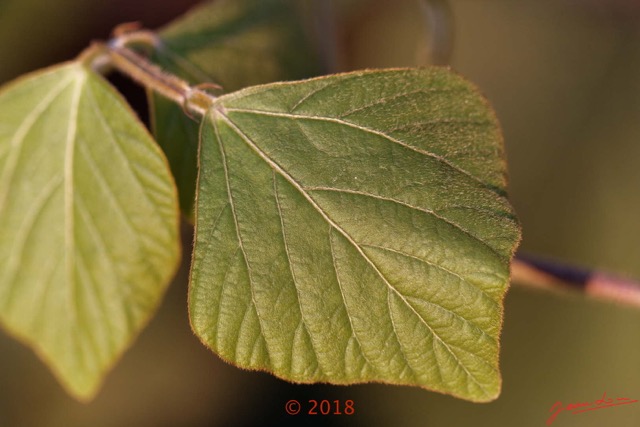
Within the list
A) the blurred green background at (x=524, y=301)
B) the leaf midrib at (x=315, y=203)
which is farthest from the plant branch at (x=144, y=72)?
the blurred green background at (x=524, y=301)

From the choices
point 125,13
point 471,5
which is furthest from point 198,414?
point 471,5

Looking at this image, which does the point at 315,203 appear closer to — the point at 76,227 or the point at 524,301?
the point at 76,227

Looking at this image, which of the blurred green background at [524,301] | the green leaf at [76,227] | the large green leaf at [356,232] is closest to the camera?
the large green leaf at [356,232]

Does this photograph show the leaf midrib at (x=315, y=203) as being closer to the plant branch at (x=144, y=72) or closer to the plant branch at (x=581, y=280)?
the plant branch at (x=144, y=72)

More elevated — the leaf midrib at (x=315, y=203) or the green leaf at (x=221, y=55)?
the green leaf at (x=221, y=55)

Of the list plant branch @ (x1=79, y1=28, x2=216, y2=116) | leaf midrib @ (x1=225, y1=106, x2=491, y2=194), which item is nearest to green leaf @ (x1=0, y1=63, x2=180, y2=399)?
plant branch @ (x1=79, y1=28, x2=216, y2=116)

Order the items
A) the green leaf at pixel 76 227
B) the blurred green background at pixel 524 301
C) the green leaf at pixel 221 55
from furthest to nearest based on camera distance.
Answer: the blurred green background at pixel 524 301 → the green leaf at pixel 221 55 → the green leaf at pixel 76 227

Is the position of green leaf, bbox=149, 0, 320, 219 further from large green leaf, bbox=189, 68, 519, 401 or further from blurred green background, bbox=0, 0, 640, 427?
blurred green background, bbox=0, 0, 640, 427

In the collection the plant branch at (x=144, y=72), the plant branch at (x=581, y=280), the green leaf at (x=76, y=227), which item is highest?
the plant branch at (x=144, y=72)
